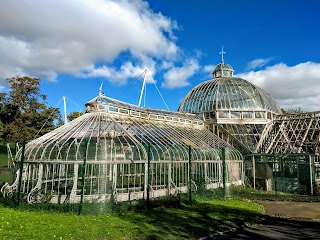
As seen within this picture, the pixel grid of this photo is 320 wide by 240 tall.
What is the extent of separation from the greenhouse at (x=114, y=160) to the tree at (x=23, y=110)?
2635 cm

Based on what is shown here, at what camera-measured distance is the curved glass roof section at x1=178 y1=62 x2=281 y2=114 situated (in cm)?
3014

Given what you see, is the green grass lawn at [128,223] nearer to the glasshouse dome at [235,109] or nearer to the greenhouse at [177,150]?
the greenhouse at [177,150]

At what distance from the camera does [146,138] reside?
1911cm

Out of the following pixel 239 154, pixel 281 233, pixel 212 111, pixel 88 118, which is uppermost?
pixel 212 111

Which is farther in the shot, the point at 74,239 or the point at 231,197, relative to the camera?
the point at 231,197

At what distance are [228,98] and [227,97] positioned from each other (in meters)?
0.16

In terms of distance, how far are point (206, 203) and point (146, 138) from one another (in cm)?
582

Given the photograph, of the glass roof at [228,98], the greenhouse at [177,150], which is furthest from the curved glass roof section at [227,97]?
the greenhouse at [177,150]

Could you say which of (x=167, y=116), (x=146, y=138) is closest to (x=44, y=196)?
(x=146, y=138)

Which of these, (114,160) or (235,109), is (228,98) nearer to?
(235,109)

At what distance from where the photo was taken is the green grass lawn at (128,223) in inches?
369

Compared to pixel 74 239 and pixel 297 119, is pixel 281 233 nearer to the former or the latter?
pixel 74 239

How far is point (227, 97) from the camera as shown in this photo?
30.5 meters

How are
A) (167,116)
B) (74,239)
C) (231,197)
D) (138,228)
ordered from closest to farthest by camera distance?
(74,239)
(138,228)
(231,197)
(167,116)
